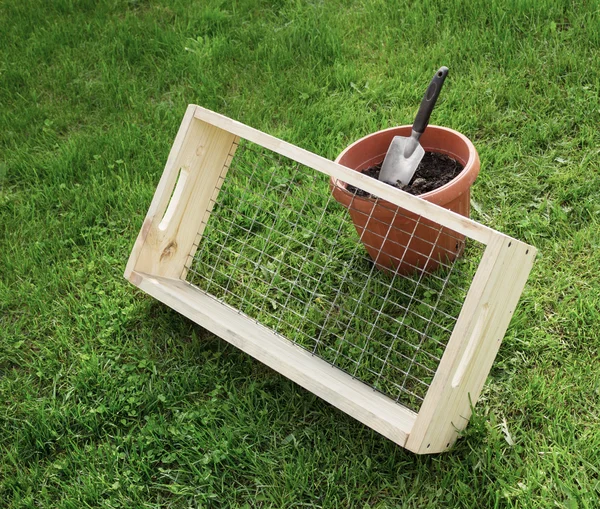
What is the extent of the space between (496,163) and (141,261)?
138 centimetres

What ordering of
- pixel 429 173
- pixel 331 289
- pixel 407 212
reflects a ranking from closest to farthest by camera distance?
pixel 407 212
pixel 429 173
pixel 331 289

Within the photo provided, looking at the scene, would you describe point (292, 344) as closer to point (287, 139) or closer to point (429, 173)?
Result: point (429, 173)

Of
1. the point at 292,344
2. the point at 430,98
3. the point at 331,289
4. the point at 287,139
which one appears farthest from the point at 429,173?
the point at 287,139

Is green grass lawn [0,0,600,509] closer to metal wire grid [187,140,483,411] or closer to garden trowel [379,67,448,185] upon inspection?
metal wire grid [187,140,483,411]

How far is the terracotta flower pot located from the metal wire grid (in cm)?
4

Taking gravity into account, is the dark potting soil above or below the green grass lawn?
above

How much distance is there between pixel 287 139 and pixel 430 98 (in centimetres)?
98

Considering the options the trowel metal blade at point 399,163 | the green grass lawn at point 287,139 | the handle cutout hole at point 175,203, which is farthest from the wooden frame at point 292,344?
the trowel metal blade at point 399,163

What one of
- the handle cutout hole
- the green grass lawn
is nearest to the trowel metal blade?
the green grass lawn

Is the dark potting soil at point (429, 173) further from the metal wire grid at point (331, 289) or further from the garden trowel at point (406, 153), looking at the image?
the metal wire grid at point (331, 289)

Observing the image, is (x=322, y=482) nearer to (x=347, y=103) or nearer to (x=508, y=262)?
(x=508, y=262)

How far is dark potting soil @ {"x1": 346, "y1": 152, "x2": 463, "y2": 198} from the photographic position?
2.25 m

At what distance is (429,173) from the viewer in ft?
7.57

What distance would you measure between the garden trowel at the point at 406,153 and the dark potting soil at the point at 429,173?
0.11 ft
